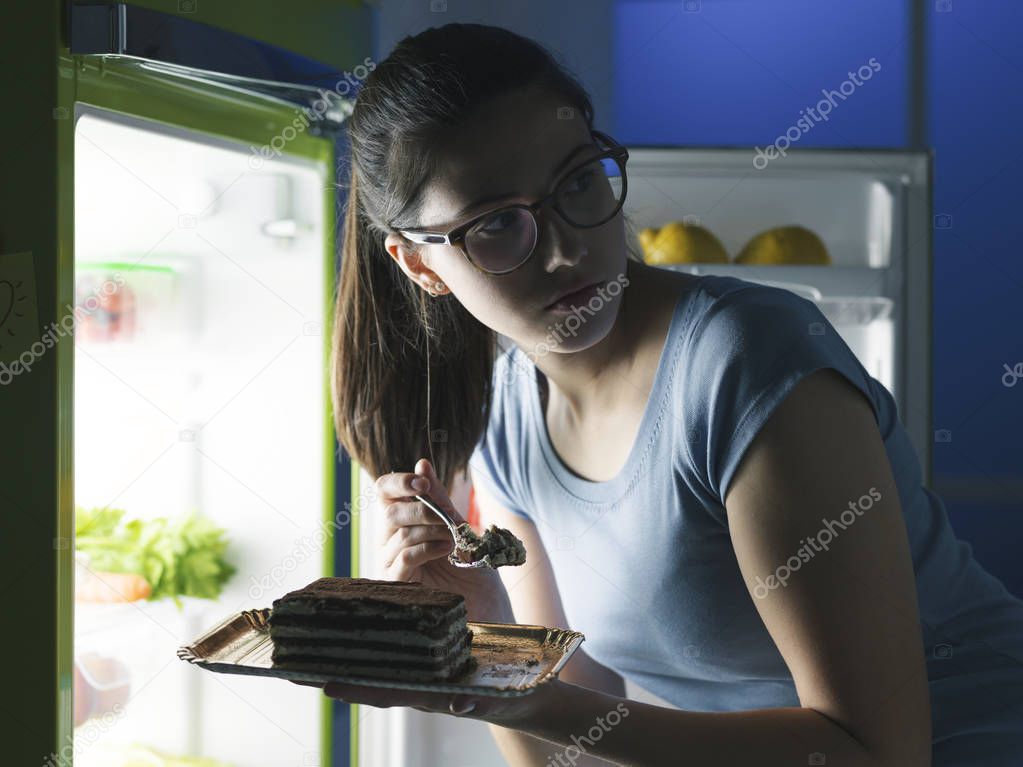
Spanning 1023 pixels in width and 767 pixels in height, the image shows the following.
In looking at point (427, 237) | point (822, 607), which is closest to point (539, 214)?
point (427, 237)

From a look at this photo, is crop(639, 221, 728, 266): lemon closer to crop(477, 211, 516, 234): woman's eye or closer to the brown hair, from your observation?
the brown hair

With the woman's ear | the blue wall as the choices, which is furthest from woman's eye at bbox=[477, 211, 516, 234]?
the blue wall

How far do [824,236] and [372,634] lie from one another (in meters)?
1.55

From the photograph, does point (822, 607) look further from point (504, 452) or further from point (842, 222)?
point (842, 222)

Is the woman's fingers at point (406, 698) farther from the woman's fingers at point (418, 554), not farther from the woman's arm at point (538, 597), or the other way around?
the woman's arm at point (538, 597)

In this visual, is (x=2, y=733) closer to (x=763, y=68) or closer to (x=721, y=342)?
(x=721, y=342)

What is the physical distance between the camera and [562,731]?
92 centimetres

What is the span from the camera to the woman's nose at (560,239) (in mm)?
981

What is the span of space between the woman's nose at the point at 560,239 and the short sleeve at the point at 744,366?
141 mm

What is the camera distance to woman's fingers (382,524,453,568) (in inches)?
45.9

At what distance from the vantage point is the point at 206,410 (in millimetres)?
1787

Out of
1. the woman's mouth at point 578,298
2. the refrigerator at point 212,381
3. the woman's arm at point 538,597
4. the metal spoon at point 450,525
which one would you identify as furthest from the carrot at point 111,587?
the woman's mouth at point 578,298

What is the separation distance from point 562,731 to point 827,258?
4.47ft

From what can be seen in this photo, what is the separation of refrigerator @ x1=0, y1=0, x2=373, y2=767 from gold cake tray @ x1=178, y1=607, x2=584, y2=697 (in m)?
0.53
